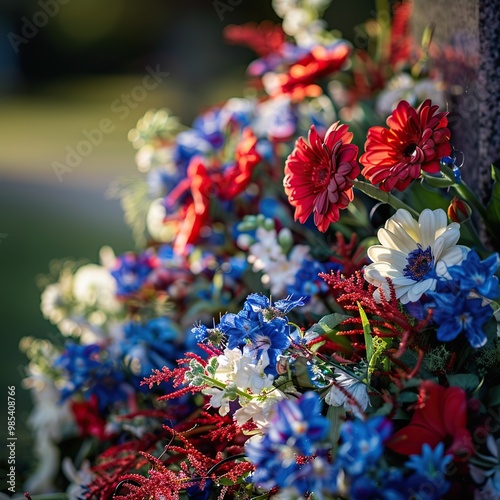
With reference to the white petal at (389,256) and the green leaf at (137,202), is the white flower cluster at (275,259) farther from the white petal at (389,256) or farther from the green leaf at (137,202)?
the green leaf at (137,202)

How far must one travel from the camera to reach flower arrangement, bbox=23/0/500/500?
2.12ft

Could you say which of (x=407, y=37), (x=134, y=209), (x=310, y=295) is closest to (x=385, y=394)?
(x=310, y=295)

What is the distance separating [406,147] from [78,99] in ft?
25.7

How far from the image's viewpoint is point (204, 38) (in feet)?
27.8

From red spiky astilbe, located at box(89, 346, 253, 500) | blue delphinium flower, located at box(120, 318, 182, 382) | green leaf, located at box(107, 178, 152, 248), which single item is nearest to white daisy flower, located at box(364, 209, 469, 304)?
red spiky astilbe, located at box(89, 346, 253, 500)

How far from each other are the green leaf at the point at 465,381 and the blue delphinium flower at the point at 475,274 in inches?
3.4

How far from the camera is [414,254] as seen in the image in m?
0.76

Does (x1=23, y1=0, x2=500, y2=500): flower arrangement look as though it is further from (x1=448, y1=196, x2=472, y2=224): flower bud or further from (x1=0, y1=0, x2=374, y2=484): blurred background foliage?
(x1=0, y1=0, x2=374, y2=484): blurred background foliage

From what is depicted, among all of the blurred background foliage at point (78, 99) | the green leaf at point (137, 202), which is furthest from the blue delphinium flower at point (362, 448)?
the green leaf at point (137, 202)

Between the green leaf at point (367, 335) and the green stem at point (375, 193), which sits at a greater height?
the green stem at point (375, 193)

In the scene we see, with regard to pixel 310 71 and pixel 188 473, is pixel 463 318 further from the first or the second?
pixel 310 71

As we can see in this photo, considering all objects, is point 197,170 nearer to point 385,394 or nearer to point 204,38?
point 385,394

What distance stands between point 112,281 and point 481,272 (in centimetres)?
95

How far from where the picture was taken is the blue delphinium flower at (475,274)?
25.3 inches
